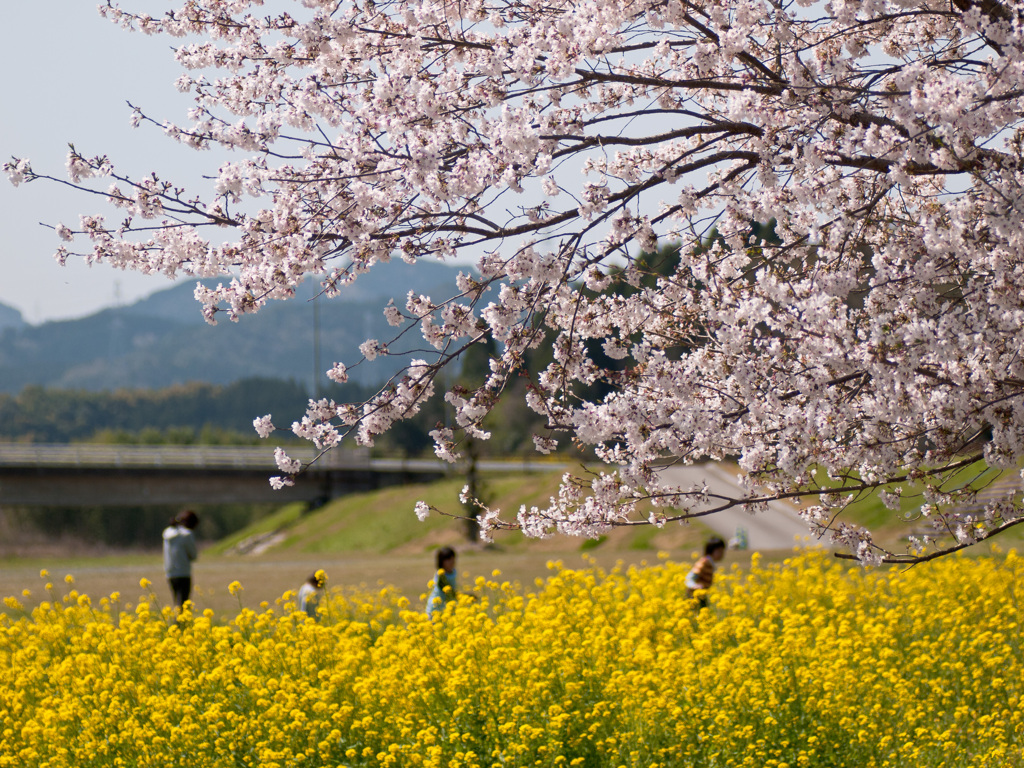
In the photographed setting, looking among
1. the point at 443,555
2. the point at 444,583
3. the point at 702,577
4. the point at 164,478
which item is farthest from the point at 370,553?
the point at 444,583

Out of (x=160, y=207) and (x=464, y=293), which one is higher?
(x=160, y=207)

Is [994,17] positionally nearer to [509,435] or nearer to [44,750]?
[44,750]

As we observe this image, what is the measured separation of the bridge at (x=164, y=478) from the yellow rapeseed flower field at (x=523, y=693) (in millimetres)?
38358

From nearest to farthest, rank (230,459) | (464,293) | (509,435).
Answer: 1. (464,293)
2. (230,459)
3. (509,435)

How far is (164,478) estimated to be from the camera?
50.6 meters

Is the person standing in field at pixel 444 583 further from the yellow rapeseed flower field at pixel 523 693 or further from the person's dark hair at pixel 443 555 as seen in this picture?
the yellow rapeseed flower field at pixel 523 693

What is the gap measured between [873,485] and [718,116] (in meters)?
2.00

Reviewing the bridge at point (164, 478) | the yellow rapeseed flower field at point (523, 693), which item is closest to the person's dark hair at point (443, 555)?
the yellow rapeseed flower field at point (523, 693)

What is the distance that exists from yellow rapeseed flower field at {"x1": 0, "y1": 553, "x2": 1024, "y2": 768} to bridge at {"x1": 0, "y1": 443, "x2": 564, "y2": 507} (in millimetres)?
38358

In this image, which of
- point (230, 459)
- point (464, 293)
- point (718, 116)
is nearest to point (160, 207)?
point (464, 293)

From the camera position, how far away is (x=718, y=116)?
5125 millimetres

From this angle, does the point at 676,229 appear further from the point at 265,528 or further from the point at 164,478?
the point at 265,528

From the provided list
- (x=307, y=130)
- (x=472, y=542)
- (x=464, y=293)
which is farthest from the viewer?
(x=472, y=542)

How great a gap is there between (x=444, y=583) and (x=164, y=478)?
4434 centimetres
